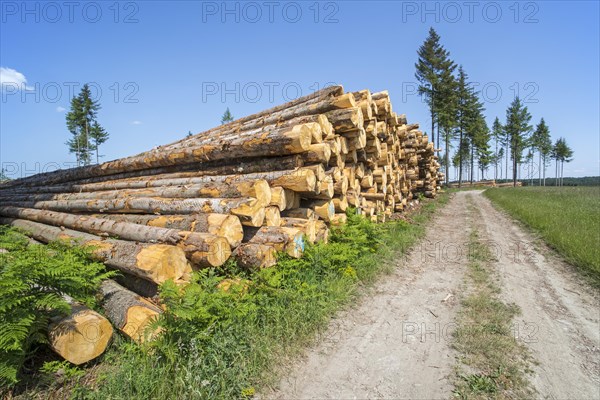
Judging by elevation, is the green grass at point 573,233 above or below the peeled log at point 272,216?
below

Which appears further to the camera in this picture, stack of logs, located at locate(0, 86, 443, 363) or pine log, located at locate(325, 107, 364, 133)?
pine log, located at locate(325, 107, 364, 133)

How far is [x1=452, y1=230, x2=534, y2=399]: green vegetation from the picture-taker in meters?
2.63

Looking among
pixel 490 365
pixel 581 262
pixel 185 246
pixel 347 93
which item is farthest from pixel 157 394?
pixel 581 262

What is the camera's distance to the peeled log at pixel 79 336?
8.79ft

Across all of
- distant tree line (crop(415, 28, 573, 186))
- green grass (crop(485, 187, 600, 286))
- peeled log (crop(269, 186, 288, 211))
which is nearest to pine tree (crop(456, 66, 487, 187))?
distant tree line (crop(415, 28, 573, 186))

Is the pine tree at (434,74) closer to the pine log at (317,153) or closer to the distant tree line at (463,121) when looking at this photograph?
the distant tree line at (463,121)

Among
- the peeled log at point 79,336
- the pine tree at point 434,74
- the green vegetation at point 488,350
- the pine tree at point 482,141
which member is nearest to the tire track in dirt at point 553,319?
the green vegetation at point 488,350

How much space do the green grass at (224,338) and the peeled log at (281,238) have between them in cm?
16

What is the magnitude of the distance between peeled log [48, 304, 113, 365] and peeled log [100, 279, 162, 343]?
0.65ft

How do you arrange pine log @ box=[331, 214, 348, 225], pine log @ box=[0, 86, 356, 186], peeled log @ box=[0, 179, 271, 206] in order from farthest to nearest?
pine log @ box=[331, 214, 348, 225] < pine log @ box=[0, 86, 356, 186] < peeled log @ box=[0, 179, 271, 206]

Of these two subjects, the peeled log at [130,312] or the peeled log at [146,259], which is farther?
the peeled log at [146,259]

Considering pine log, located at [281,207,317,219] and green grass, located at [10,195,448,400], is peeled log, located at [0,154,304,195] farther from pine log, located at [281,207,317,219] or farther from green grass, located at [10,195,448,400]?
green grass, located at [10,195,448,400]

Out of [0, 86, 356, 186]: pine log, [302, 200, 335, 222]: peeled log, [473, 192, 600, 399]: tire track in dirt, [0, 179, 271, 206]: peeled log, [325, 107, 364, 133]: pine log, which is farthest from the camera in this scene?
[325, 107, 364, 133]: pine log

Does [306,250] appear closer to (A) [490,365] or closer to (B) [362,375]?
(B) [362,375]
